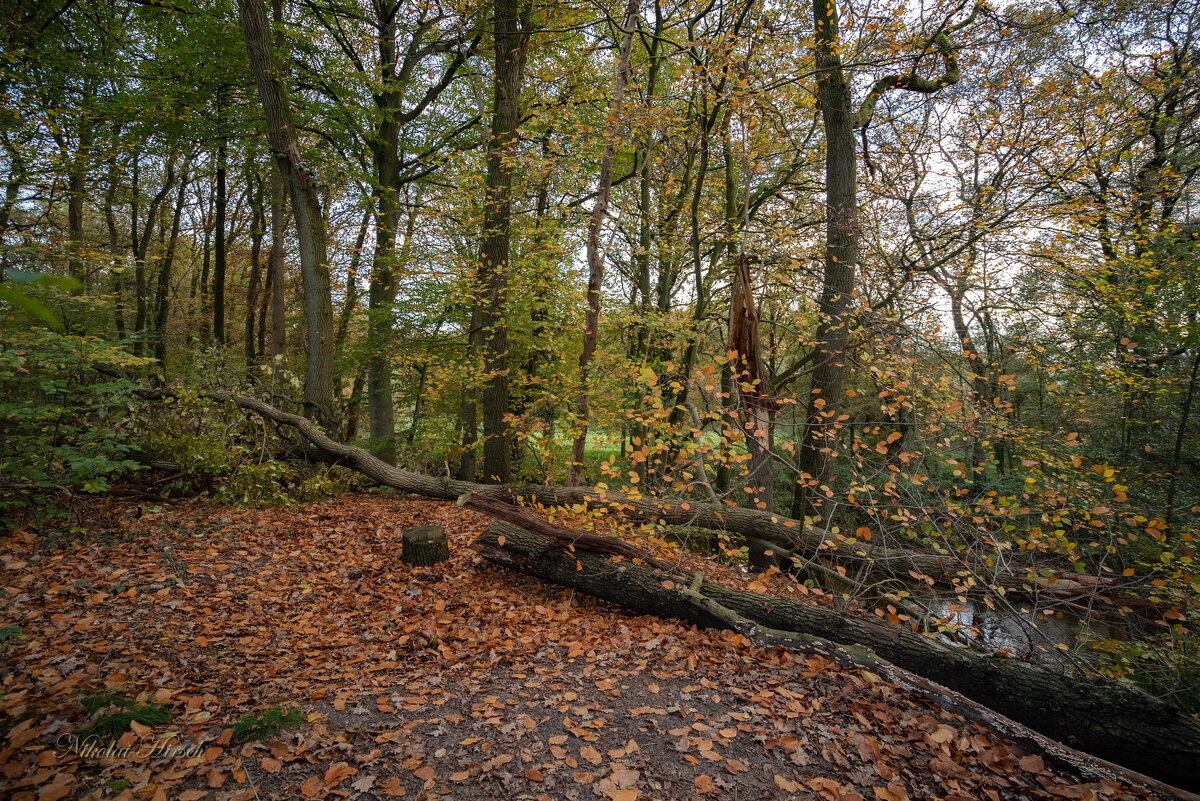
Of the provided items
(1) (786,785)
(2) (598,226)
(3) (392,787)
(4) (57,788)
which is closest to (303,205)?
(2) (598,226)

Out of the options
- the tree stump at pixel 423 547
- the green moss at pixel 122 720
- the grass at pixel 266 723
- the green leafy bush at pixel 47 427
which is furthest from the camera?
the tree stump at pixel 423 547

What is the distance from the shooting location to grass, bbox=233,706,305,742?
316 cm

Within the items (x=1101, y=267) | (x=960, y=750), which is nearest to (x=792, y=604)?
(x=960, y=750)

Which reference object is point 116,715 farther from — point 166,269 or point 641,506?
point 166,269

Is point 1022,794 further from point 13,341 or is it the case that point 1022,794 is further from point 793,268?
point 13,341

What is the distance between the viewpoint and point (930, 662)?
163 inches

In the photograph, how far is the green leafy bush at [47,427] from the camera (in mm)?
5207

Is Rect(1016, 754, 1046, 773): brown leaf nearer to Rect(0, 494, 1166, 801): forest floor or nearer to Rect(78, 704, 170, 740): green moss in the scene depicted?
Rect(0, 494, 1166, 801): forest floor

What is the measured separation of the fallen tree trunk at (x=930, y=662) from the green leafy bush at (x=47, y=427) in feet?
13.4

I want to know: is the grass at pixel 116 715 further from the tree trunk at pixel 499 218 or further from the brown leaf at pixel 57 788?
the tree trunk at pixel 499 218

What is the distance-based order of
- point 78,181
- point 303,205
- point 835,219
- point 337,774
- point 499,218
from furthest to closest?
1. point 78,181
2. point 303,205
3. point 499,218
4. point 835,219
5. point 337,774

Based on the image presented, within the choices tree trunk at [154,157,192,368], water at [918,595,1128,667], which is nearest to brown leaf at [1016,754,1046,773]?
water at [918,595,1128,667]

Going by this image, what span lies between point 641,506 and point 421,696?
4.23 metres

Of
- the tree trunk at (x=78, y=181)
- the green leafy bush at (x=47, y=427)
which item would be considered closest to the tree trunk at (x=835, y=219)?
the green leafy bush at (x=47, y=427)
